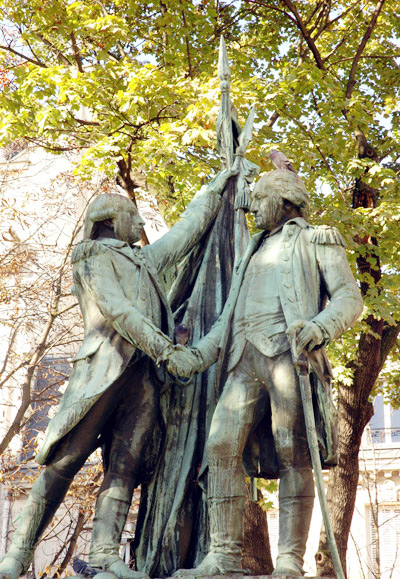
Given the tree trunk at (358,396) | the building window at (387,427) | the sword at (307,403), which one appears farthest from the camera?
the building window at (387,427)

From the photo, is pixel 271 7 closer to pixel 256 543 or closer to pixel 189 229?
pixel 256 543

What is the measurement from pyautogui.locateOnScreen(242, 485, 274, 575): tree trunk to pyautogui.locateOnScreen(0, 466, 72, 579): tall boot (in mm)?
4761

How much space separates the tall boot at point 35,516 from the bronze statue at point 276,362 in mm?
851

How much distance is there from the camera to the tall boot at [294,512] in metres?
5.11

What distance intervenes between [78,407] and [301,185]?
1.91 meters

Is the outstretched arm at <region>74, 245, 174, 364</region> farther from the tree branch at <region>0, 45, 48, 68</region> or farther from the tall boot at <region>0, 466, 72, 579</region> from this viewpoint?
the tree branch at <region>0, 45, 48, 68</region>

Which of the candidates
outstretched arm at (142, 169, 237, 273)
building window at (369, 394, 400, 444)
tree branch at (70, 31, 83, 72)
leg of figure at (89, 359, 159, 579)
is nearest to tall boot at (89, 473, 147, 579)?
leg of figure at (89, 359, 159, 579)

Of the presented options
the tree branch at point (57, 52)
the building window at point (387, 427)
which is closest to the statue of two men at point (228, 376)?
the tree branch at point (57, 52)

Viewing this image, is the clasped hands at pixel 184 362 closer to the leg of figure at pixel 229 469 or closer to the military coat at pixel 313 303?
the military coat at pixel 313 303

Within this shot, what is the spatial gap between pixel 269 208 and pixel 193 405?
1.26m

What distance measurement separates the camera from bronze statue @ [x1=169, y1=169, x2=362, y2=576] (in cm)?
518

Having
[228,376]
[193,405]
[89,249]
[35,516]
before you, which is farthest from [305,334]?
[35,516]

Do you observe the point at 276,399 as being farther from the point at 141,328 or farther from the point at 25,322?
the point at 25,322

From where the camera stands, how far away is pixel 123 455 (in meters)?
5.52
